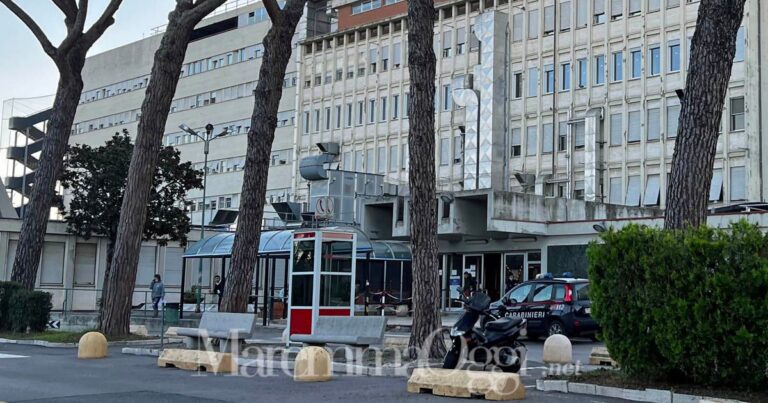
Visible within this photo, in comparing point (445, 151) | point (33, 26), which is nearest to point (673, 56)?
point (445, 151)

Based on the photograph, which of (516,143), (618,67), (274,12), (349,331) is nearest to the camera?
(349,331)

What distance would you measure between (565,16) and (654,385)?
139ft

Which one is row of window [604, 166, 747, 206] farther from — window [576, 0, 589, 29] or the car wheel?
the car wheel

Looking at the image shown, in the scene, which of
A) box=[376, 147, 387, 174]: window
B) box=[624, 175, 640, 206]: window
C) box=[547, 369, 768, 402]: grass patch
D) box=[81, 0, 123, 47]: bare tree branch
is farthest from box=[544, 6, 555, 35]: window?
box=[547, 369, 768, 402]: grass patch

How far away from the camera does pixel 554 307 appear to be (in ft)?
83.6

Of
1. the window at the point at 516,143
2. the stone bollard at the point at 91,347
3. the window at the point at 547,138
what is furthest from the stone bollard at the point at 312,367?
the window at the point at 516,143

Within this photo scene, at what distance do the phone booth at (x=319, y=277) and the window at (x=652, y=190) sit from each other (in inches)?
1172

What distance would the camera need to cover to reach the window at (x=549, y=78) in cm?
5350

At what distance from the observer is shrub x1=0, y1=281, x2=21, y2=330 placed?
28.0 meters

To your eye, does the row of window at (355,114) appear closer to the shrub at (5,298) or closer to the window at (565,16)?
the window at (565,16)

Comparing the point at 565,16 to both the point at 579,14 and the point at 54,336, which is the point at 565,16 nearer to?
the point at 579,14

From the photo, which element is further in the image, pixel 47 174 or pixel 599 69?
pixel 599 69

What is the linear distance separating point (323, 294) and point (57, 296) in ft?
83.6

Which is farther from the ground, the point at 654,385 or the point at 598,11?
the point at 598,11
